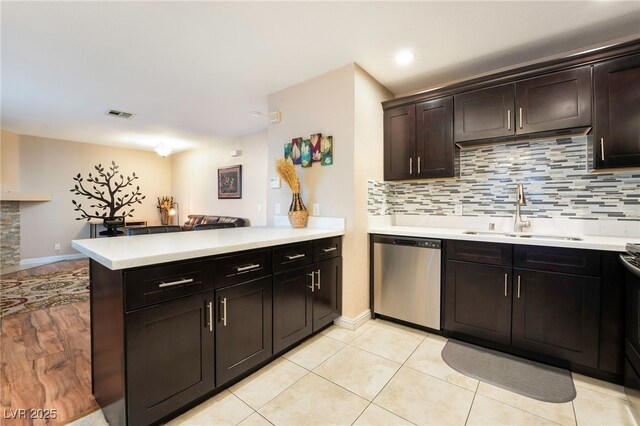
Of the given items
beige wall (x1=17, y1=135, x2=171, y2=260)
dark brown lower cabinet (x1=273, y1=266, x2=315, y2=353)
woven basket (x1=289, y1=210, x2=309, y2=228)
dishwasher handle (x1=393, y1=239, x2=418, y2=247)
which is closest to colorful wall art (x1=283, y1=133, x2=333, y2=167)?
woven basket (x1=289, y1=210, x2=309, y2=228)

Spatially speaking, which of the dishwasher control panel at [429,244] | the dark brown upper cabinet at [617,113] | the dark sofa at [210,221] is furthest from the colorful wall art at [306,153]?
the dark sofa at [210,221]

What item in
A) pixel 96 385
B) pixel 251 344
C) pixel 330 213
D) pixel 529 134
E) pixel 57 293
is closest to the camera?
pixel 96 385

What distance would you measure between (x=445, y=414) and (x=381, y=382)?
41 cm

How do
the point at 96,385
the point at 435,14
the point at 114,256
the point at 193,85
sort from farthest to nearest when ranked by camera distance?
the point at 193,85, the point at 435,14, the point at 96,385, the point at 114,256

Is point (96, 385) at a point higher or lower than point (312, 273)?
lower

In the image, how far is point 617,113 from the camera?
6.53 ft

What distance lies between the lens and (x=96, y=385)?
162cm

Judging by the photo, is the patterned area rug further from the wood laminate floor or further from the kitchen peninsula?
the kitchen peninsula

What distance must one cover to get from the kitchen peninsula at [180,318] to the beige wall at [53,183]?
564 centimetres

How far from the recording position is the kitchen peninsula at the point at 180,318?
128cm

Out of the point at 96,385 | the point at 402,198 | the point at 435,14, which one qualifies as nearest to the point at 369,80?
the point at 435,14

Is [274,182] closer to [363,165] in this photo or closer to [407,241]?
[363,165]

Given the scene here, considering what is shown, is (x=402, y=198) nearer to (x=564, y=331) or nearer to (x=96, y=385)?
(x=564, y=331)

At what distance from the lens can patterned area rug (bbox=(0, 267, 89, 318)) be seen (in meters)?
3.28
